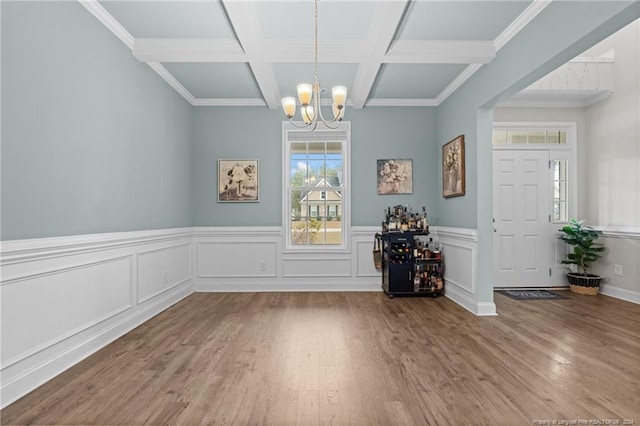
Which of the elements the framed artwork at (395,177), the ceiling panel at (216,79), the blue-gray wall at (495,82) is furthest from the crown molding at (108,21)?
the blue-gray wall at (495,82)

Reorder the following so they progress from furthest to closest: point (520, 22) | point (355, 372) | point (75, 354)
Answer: point (520, 22), point (75, 354), point (355, 372)

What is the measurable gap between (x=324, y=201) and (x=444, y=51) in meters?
2.64

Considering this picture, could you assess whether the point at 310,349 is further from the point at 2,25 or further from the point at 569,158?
the point at 569,158

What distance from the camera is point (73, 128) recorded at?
8.68 feet

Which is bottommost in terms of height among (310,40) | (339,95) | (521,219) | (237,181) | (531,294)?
(531,294)

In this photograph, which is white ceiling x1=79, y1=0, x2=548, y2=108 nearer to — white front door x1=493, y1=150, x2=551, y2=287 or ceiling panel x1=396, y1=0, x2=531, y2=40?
ceiling panel x1=396, y1=0, x2=531, y2=40

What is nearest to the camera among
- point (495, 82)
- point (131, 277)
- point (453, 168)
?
point (131, 277)

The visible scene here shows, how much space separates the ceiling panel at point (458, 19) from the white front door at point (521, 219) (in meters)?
2.44

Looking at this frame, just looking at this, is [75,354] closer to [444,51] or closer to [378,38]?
[378,38]

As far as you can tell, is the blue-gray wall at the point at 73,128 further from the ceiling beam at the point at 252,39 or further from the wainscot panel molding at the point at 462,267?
the wainscot panel molding at the point at 462,267

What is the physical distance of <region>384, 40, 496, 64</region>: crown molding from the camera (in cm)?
351

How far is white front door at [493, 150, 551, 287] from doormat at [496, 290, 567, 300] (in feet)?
0.64

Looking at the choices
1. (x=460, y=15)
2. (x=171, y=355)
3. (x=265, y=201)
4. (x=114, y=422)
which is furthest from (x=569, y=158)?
(x=114, y=422)

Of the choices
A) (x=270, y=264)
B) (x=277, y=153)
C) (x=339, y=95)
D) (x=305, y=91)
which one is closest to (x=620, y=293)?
(x=339, y=95)
